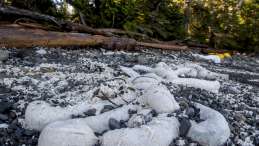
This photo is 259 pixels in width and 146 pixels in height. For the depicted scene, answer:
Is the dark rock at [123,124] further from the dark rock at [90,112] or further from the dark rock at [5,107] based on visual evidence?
the dark rock at [5,107]

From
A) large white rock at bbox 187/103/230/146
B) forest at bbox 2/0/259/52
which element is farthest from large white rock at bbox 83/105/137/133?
forest at bbox 2/0/259/52

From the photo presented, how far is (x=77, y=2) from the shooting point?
732 cm

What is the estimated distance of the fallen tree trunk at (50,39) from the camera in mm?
4907

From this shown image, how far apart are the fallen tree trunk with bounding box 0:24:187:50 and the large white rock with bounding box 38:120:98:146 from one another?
9.83ft

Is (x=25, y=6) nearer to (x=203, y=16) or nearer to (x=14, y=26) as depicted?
(x=14, y=26)

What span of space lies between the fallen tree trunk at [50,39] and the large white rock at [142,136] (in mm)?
3136

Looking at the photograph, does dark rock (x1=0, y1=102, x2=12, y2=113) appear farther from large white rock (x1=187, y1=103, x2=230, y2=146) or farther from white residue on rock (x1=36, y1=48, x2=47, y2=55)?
white residue on rock (x1=36, y1=48, x2=47, y2=55)

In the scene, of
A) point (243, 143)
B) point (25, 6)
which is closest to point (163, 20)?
point (25, 6)

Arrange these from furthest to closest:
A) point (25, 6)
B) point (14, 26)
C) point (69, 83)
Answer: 1. point (25, 6)
2. point (14, 26)
3. point (69, 83)

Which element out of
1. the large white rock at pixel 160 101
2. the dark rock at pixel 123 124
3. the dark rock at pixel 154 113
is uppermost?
the large white rock at pixel 160 101

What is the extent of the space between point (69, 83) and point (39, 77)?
0.37 m

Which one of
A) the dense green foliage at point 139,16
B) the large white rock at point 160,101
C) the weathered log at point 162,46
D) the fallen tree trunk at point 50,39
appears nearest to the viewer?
the large white rock at point 160,101

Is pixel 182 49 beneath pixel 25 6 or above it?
beneath

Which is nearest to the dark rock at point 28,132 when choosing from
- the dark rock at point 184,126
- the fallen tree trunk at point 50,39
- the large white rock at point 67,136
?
the large white rock at point 67,136
